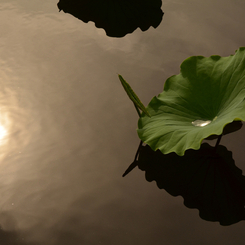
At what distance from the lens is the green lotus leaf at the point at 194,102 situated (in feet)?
3.55

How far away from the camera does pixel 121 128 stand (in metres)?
1.36

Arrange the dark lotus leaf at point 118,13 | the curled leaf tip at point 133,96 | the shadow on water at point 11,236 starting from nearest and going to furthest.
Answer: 1. the shadow on water at point 11,236
2. the curled leaf tip at point 133,96
3. the dark lotus leaf at point 118,13

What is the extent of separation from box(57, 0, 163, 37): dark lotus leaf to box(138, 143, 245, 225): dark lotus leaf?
930 millimetres

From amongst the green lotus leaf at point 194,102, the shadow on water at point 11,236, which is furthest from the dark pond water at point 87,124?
the green lotus leaf at point 194,102

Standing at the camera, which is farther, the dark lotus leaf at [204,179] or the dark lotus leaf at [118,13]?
the dark lotus leaf at [118,13]

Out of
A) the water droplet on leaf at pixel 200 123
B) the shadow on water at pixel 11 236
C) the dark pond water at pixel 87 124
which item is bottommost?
the shadow on water at pixel 11 236

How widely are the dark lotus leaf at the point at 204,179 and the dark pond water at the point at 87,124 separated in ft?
0.10

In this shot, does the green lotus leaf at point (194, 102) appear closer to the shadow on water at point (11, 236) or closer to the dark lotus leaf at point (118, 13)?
the shadow on water at point (11, 236)

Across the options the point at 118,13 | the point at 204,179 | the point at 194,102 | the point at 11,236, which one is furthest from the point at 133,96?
the point at 118,13

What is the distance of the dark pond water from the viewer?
1052mm

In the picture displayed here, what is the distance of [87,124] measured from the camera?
54.4 inches

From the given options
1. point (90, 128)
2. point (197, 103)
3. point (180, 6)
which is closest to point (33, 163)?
point (90, 128)

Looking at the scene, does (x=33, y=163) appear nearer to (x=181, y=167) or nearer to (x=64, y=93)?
(x=64, y=93)

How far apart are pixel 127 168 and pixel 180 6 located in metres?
1.30
